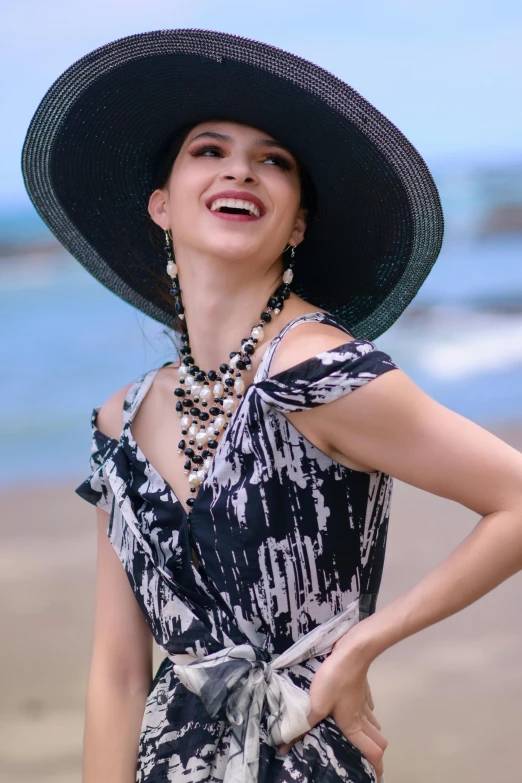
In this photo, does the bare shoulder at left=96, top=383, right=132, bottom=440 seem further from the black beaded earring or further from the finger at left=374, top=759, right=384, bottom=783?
the finger at left=374, top=759, right=384, bottom=783

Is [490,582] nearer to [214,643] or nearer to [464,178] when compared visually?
[214,643]

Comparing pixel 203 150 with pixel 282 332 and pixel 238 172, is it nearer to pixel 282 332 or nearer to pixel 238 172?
pixel 238 172

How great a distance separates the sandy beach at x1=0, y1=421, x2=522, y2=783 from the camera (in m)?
2.85

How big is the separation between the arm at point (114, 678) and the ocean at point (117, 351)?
240 centimetres

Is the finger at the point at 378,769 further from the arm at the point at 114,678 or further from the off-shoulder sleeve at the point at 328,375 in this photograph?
the off-shoulder sleeve at the point at 328,375

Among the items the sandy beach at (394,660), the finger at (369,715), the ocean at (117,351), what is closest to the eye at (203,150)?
the finger at (369,715)

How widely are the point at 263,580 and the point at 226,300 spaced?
1.27 ft

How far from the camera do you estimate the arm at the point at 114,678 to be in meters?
1.42

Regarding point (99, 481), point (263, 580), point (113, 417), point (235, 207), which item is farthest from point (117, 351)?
point (263, 580)

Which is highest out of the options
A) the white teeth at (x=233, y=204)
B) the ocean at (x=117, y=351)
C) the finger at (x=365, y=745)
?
the ocean at (x=117, y=351)

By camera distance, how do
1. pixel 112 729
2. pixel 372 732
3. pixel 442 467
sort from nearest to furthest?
pixel 442 467, pixel 372 732, pixel 112 729

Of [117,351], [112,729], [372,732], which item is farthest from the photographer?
[117,351]

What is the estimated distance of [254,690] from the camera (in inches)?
50.2

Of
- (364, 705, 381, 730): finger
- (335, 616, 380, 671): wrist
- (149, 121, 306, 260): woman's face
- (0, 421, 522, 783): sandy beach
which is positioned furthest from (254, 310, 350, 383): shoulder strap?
(0, 421, 522, 783): sandy beach
